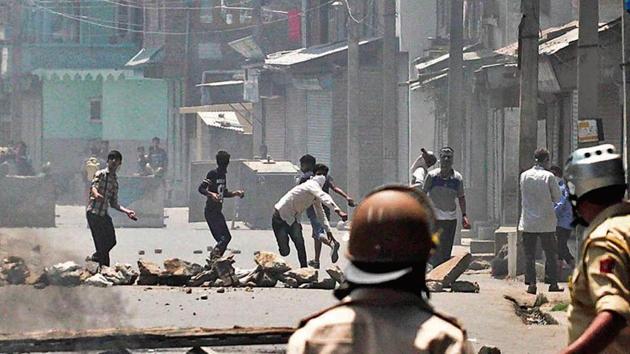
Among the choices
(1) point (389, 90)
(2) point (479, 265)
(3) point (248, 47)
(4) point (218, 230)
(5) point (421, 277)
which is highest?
(3) point (248, 47)

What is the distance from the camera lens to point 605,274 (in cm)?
400

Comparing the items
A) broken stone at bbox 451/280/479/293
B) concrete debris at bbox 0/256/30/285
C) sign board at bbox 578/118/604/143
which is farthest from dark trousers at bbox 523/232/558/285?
concrete debris at bbox 0/256/30/285

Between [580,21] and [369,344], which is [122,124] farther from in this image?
[369,344]

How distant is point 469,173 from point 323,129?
10.1 metres

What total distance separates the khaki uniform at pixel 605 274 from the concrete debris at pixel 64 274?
28.5ft

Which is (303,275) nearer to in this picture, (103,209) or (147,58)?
(103,209)

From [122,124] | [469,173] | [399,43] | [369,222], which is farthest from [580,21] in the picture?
[122,124]

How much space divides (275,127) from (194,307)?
104ft

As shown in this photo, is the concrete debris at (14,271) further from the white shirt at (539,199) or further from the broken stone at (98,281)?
the white shirt at (539,199)

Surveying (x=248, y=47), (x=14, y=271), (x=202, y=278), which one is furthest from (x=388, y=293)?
(x=248, y=47)

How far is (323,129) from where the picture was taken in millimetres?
39531

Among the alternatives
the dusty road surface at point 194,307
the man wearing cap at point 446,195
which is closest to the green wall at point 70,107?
the dusty road surface at point 194,307

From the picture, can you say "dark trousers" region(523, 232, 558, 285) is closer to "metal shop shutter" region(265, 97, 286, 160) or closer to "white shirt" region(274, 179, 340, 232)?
"white shirt" region(274, 179, 340, 232)

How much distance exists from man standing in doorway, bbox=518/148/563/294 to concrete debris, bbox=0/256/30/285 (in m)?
4.97
